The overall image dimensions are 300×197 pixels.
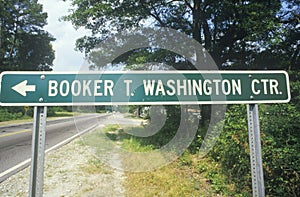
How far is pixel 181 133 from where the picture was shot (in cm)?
653

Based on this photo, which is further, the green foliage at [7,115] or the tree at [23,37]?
the tree at [23,37]

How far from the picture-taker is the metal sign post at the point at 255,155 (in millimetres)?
1116

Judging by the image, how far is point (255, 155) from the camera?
115 centimetres

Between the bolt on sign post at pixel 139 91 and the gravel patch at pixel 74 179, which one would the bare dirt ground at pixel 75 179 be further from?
the bolt on sign post at pixel 139 91

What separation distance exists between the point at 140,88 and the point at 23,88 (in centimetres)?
71

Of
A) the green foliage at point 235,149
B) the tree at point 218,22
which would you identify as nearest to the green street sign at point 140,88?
the green foliage at point 235,149

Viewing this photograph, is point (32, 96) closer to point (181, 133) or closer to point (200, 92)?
point (200, 92)

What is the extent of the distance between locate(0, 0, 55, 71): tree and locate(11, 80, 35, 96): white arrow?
2423 cm

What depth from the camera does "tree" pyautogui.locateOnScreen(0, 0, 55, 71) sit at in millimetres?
21969

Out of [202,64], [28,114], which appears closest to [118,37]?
[202,64]

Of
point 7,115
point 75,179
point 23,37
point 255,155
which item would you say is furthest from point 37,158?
point 23,37

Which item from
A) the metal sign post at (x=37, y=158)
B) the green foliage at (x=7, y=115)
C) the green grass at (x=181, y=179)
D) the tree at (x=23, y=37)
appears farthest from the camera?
the tree at (x=23, y=37)

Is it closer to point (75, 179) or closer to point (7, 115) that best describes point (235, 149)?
point (75, 179)

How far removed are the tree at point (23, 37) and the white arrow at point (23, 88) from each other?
2423cm
